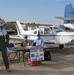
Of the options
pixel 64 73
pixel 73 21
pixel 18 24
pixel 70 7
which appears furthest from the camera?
pixel 70 7

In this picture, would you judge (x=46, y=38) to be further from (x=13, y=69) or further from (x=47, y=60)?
(x=13, y=69)

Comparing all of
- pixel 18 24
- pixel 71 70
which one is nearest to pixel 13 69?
pixel 71 70

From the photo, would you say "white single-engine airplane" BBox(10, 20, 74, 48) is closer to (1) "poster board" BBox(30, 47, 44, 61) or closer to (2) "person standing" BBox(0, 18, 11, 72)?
(1) "poster board" BBox(30, 47, 44, 61)

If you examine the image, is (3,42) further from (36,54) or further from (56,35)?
(56,35)

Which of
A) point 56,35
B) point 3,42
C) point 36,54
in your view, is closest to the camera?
point 3,42

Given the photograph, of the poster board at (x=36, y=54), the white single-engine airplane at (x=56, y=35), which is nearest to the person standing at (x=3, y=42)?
the poster board at (x=36, y=54)

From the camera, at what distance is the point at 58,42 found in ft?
50.6

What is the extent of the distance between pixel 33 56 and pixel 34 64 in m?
0.34

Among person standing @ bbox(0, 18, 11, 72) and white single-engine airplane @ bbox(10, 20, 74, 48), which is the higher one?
person standing @ bbox(0, 18, 11, 72)

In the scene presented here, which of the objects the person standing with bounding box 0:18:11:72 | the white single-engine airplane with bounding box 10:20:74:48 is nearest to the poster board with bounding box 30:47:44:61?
the person standing with bounding box 0:18:11:72

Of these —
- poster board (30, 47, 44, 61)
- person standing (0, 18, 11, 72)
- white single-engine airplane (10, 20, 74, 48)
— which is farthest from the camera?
white single-engine airplane (10, 20, 74, 48)

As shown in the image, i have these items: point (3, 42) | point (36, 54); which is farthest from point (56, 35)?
point (3, 42)

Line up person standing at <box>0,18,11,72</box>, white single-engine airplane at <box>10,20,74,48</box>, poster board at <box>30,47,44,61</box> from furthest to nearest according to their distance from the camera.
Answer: white single-engine airplane at <box>10,20,74,48</box> < poster board at <box>30,47,44,61</box> < person standing at <box>0,18,11,72</box>

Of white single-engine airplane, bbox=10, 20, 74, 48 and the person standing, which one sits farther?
white single-engine airplane, bbox=10, 20, 74, 48
